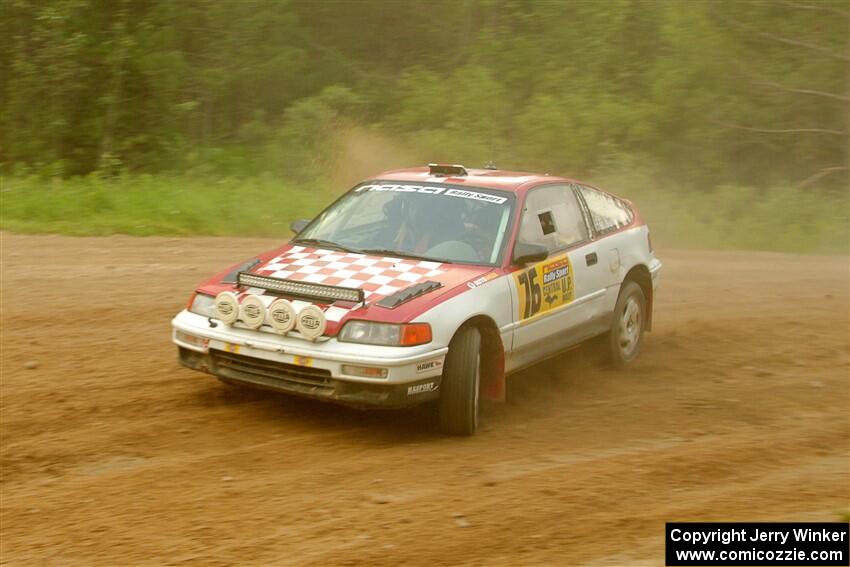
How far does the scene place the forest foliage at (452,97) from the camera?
18781mm

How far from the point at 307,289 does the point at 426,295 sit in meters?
0.69

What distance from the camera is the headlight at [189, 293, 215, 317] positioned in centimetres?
633

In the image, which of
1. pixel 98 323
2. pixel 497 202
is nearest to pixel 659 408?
pixel 497 202

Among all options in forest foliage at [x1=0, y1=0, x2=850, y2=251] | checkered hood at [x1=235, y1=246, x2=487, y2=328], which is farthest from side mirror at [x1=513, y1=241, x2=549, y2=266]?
→ forest foliage at [x1=0, y1=0, x2=850, y2=251]

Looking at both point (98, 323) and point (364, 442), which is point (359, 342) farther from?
point (98, 323)

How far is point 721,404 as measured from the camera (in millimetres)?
7238

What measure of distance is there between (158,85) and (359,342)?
15593mm

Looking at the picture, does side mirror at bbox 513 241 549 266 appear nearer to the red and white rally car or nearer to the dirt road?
the red and white rally car

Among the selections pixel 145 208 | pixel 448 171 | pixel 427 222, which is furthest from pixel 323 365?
pixel 145 208

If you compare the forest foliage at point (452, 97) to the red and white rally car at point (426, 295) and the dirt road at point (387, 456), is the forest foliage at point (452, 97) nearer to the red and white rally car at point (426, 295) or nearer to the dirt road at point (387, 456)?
the dirt road at point (387, 456)

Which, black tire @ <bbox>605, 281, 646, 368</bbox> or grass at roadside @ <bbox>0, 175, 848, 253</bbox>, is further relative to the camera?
grass at roadside @ <bbox>0, 175, 848, 253</bbox>

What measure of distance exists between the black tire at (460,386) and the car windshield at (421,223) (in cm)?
73

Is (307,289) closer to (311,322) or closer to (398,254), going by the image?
(311,322)

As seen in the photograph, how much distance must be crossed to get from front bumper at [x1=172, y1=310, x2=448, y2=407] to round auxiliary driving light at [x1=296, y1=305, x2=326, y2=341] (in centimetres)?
7
